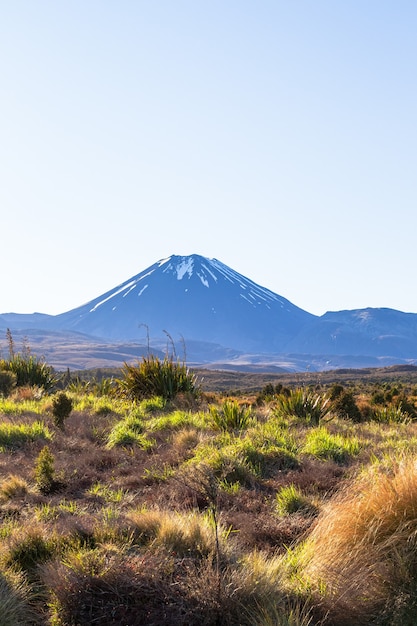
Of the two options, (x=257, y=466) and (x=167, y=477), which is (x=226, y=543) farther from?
(x=257, y=466)

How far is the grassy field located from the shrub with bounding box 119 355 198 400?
195 inches

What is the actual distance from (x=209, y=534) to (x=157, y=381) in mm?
9146

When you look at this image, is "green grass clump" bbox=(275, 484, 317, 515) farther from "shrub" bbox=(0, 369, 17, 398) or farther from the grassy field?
"shrub" bbox=(0, 369, 17, 398)

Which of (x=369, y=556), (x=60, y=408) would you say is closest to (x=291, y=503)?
(x=369, y=556)

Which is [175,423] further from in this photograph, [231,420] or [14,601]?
[14,601]

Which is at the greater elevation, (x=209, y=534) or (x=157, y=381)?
(x=157, y=381)

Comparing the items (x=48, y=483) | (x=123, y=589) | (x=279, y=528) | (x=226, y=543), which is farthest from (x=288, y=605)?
(x=48, y=483)

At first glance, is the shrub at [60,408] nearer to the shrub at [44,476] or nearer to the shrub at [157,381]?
the shrub at [44,476]

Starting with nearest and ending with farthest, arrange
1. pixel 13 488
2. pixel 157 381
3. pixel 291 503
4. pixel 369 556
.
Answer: pixel 369 556
pixel 291 503
pixel 13 488
pixel 157 381

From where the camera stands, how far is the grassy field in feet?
12.5

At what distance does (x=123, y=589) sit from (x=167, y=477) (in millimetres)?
2879

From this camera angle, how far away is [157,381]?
13609 mm

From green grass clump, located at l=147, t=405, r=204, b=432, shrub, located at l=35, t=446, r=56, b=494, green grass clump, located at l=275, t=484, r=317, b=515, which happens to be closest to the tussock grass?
green grass clump, located at l=275, t=484, r=317, b=515

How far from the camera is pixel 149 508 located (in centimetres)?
566
